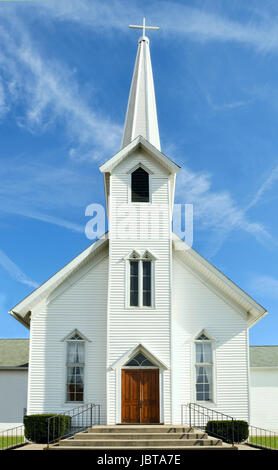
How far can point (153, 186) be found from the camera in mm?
22375

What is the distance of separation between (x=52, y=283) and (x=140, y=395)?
5.41 metres

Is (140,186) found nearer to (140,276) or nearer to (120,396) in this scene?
(140,276)

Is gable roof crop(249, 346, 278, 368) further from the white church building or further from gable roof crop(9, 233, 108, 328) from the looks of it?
gable roof crop(9, 233, 108, 328)

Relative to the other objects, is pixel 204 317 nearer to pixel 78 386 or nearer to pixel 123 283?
pixel 123 283

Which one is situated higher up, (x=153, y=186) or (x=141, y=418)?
(x=153, y=186)

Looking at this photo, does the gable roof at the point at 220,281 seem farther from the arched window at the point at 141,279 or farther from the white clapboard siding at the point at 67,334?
the white clapboard siding at the point at 67,334

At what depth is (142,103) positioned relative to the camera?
2678 cm

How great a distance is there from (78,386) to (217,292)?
21.6 ft

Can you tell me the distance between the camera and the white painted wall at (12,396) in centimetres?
2856

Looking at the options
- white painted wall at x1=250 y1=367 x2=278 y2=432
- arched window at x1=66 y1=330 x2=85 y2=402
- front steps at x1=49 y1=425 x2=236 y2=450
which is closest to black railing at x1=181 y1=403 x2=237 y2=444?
front steps at x1=49 y1=425 x2=236 y2=450

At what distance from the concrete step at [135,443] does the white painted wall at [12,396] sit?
13.5m

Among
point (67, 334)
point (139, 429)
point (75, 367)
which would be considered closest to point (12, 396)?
point (75, 367)
